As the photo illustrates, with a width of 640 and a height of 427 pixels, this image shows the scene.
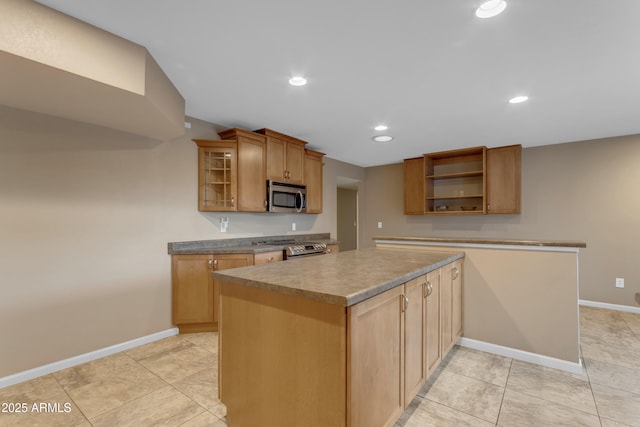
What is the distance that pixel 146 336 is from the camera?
286 cm

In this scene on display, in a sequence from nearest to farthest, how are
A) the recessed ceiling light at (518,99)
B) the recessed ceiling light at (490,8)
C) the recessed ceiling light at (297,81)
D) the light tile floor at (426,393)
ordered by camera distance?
the recessed ceiling light at (490,8), the light tile floor at (426,393), the recessed ceiling light at (297,81), the recessed ceiling light at (518,99)

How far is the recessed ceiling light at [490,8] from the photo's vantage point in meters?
1.54

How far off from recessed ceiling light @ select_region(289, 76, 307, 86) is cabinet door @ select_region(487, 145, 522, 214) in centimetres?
356

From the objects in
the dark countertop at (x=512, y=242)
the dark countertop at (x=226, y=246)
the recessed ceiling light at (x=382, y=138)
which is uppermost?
the recessed ceiling light at (x=382, y=138)

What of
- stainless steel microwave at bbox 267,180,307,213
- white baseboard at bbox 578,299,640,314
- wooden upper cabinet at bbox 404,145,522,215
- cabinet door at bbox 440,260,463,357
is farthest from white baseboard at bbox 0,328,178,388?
white baseboard at bbox 578,299,640,314

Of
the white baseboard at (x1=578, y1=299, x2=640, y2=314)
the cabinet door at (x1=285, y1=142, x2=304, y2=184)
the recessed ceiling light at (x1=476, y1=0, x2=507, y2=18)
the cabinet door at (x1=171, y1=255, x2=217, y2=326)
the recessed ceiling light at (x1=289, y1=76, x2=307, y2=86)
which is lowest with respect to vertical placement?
the white baseboard at (x1=578, y1=299, x2=640, y2=314)

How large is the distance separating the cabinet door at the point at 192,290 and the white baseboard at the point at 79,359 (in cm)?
22

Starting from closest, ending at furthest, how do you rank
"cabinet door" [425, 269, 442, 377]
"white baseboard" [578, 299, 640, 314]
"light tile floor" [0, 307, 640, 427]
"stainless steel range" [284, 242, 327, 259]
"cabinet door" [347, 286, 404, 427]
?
1. "cabinet door" [347, 286, 404, 427]
2. "light tile floor" [0, 307, 640, 427]
3. "cabinet door" [425, 269, 442, 377]
4. "stainless steel range" [284, 242, 327, 259]
5. "white baseboard" [578, 299, 640, 314]

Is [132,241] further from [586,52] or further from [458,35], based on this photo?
[586,52]

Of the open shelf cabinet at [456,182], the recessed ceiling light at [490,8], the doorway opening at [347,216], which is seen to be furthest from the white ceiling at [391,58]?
the doorway opening at [347,216]

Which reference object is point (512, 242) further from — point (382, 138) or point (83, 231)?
point (83, 231)

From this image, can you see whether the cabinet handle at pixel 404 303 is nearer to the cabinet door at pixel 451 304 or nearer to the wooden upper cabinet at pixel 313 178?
the cabinet door at pixel 451 304

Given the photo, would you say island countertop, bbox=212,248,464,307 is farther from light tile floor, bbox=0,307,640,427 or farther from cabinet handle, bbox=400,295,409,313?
light tile floor, bbox=0,307,640,427

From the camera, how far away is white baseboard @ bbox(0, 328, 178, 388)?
6.98ft
